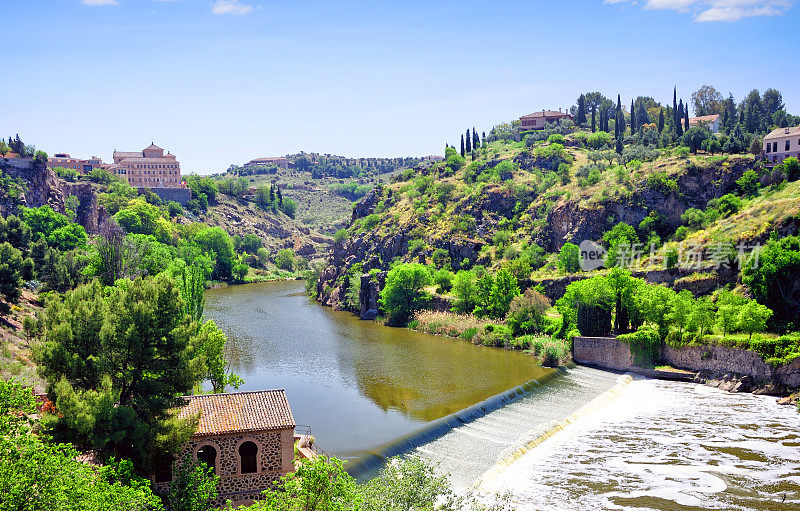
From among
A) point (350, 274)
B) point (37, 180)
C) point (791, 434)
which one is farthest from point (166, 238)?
point (791, 434)

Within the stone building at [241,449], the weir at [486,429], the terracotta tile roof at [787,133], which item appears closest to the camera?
the stone building at [241,449]

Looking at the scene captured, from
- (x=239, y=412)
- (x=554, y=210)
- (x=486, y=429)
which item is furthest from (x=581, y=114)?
(x=239, y=412)

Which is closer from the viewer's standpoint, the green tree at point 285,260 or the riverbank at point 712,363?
the riverbank at point 712,363

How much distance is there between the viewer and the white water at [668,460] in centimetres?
2912

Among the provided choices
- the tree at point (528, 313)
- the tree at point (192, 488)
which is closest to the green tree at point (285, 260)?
the tree at point (528, 313)

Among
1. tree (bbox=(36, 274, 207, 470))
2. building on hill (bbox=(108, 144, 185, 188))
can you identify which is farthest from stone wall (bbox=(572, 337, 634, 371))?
building on hill (bbox=(108, 144, 185, 188))

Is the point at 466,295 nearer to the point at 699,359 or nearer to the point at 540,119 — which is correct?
the point at 699,359

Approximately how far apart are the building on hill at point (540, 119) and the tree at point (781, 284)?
257 feet

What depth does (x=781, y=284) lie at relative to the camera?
48.7 metres

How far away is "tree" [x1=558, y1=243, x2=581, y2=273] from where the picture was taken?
71312 mm

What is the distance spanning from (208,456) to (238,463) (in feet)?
4.39

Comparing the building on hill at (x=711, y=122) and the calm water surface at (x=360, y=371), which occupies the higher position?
the building on hill at (x=711, y=122)

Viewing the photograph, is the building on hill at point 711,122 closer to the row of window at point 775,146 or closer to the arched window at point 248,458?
the row of window at point 775,146

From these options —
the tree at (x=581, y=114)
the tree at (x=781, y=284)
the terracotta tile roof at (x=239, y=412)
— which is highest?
the tree at (x=581, y=114)
